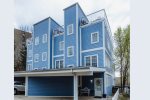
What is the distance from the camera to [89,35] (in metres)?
10.9

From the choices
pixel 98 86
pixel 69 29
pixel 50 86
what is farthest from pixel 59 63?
pixel 98 86

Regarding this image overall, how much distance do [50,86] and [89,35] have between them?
3372 millimetres

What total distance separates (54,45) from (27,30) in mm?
7256

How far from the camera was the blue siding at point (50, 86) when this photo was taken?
11.1 meters

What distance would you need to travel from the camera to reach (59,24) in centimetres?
1482

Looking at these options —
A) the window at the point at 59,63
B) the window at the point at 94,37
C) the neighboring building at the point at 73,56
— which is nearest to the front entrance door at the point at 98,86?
the neighboring building at the point at 73,56

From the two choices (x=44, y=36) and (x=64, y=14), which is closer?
(x=64, y=14)

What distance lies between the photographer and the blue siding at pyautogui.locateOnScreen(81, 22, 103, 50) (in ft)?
33.7

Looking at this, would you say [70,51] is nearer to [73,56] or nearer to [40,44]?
[73,56]

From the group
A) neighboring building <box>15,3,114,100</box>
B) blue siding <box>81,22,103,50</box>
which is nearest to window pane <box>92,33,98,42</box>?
neighboring building <box>15,3,114,100</box>
